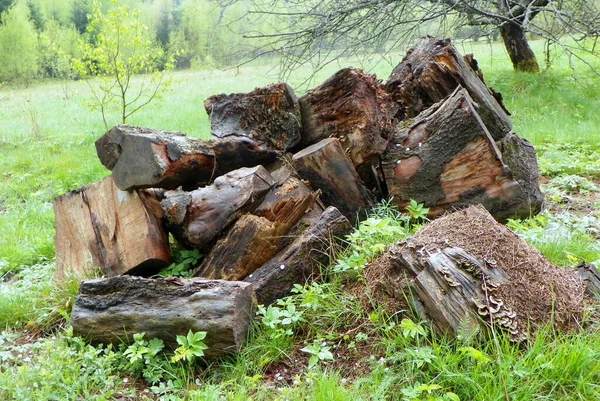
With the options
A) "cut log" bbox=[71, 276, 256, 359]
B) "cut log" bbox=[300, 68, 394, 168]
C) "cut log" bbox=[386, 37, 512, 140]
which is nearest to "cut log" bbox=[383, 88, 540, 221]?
"cut log" bbox=[300, 68, 394, 168]

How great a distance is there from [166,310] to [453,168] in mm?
2565

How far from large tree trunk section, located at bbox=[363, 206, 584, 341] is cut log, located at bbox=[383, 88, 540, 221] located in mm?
1077

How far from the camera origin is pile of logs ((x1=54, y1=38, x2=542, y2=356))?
3.68 meters

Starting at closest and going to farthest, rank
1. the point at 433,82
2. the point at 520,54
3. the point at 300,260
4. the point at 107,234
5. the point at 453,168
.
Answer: the point at 300,260, the point at 107,234, the point at 453,168, the point at 433,82, the point at 520,54

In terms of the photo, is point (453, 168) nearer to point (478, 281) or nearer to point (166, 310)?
point (478, 281)

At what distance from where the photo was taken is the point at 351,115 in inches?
181

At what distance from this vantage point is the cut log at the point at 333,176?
4.32 meters

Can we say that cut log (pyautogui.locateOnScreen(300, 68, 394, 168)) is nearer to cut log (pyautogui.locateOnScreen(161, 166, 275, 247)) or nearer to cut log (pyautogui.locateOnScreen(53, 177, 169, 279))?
cut log (pyautogui.locateOnScreen(161, 166, 275, 247))

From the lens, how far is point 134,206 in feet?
13.8

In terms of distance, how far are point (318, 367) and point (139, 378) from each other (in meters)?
1.07

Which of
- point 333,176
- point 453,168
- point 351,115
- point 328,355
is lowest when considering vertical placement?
point 328,355

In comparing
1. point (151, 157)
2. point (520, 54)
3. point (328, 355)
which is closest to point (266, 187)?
point (151, 157)

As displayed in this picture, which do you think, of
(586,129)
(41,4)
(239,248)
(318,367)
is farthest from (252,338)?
(41,4)

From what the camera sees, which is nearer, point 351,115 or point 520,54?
point 351,115
